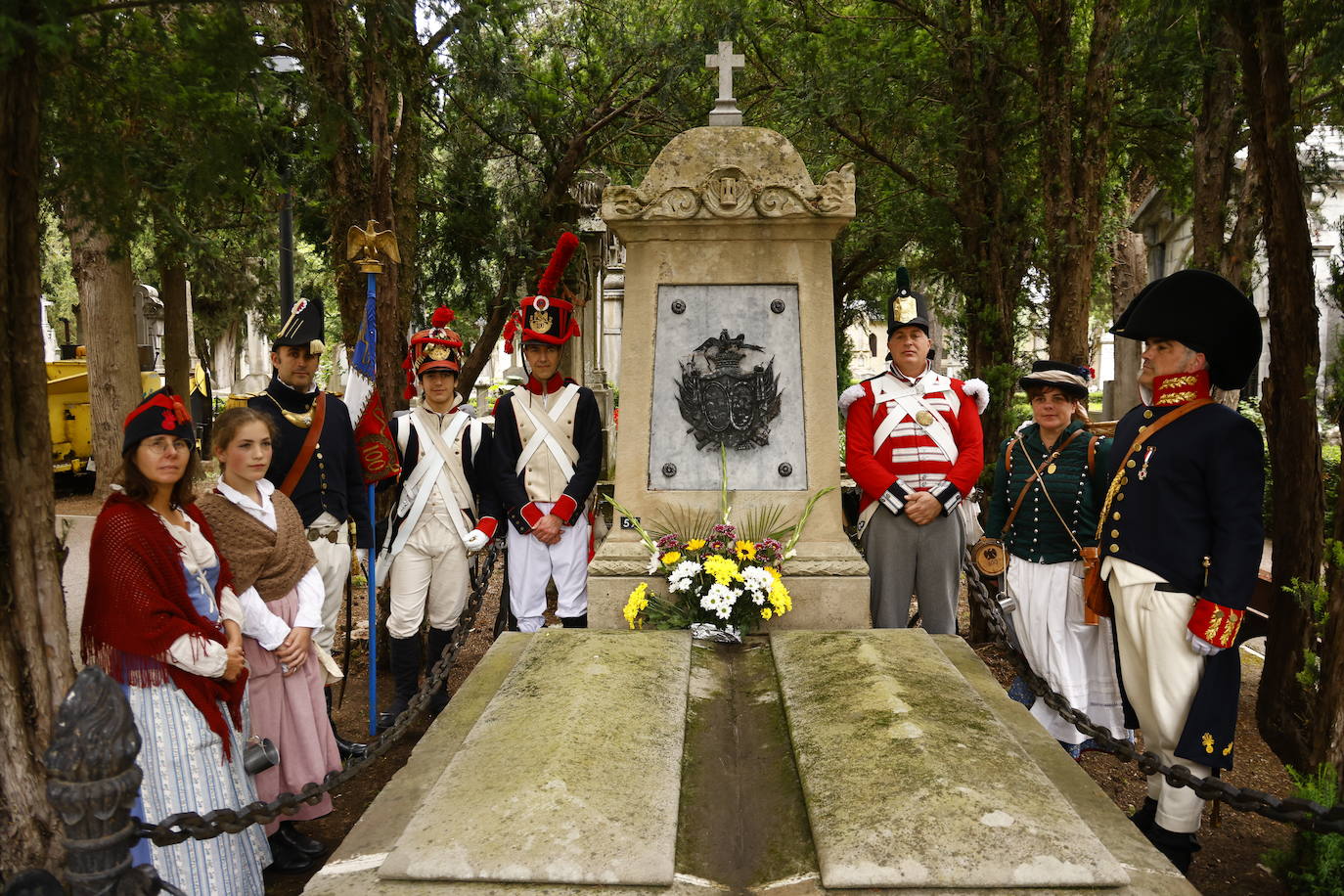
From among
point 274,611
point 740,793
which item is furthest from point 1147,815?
point 274,611

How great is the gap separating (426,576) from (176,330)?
11.1 metres

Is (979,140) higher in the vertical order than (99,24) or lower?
higher

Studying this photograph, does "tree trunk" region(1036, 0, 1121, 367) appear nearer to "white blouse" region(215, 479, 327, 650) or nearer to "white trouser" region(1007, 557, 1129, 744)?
"white trouser" region(1007, 557, 1129, 744)

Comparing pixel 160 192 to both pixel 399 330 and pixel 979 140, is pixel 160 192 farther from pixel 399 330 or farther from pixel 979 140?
pixel 979 140

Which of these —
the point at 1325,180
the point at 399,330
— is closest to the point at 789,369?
the point at 399,330

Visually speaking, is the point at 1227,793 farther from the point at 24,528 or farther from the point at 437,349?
the point at 437,349

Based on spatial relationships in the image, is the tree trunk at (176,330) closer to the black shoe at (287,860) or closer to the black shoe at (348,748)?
the black shoe at (348,748)

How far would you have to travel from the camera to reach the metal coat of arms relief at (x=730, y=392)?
198 inches

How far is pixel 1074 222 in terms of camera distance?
23.1 ft

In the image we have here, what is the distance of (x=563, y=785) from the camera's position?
2729 mm

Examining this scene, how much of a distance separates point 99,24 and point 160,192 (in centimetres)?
137

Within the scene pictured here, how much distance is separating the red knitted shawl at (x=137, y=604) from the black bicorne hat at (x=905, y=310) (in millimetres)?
3516

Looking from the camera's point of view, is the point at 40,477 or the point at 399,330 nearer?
the point at 40,477

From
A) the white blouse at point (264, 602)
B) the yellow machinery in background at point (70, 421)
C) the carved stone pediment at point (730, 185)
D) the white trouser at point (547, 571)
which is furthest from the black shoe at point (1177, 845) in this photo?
the yellow machinery in background at point (70, 421)
